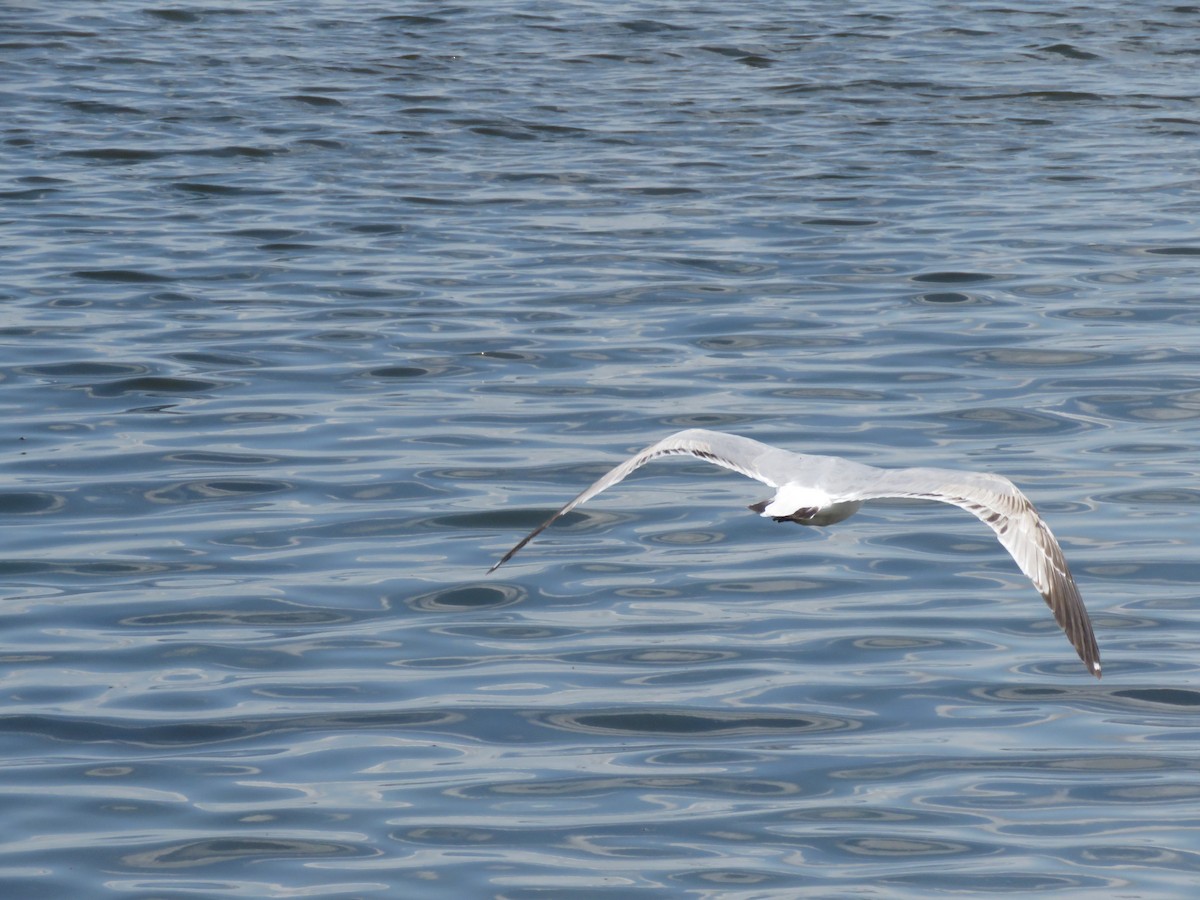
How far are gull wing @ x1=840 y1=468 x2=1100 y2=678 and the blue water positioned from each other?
0.57m

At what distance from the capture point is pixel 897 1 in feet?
84.4

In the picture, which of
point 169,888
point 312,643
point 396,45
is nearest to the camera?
point 169,888

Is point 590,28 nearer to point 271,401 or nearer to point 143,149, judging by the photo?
point 143,149

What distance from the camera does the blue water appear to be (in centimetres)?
667

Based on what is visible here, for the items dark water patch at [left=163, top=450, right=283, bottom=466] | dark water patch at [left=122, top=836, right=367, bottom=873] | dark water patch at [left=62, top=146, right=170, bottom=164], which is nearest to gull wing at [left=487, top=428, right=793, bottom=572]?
dark water patch at [left=122, top=836, right=367, bottom=873]

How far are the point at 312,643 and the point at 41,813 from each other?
1661 millimetres

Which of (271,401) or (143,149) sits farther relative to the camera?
(143,149)

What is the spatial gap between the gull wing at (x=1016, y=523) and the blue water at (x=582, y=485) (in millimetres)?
571

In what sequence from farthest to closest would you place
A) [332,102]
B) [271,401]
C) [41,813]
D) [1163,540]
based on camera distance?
[332,102] < [271,401] < [1163,540] < [41,813]

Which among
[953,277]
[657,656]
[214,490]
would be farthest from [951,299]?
[657,656]

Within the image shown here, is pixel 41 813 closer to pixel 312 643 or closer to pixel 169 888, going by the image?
pixel 169 888

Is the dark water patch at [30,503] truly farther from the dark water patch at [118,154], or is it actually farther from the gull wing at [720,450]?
the dark water patch at [118,154]

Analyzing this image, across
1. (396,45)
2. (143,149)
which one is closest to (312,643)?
(143,149)

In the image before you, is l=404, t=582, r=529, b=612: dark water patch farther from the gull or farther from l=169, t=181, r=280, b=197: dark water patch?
l=169, t=181, r=280, b=197: dark water patch
